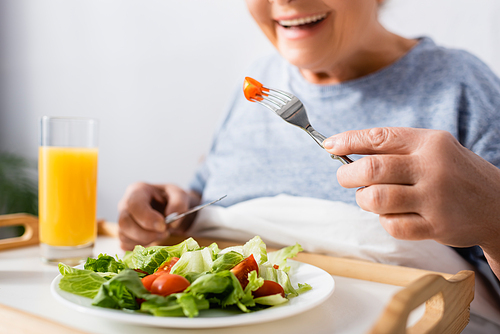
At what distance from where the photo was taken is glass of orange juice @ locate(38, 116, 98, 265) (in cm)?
91

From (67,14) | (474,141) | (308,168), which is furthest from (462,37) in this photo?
(67,14)

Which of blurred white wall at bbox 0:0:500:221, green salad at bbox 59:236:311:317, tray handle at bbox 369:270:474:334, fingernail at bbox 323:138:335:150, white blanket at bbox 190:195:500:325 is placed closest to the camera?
tray handle at bbox 369:270:474:334

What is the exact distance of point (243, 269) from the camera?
0.61 metres

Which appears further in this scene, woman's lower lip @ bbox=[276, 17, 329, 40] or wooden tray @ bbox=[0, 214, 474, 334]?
woman's lower lip @ bbox=[276, 17, 329, 40]

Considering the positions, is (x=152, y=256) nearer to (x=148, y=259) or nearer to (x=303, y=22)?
(x=148, y=259)

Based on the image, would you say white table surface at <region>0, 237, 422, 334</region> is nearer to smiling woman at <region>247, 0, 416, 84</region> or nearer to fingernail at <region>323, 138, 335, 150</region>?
fingernail at <region>323, 138, 335, 150</region>

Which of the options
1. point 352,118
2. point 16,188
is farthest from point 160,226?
point 16,188

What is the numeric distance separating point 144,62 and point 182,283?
1.81m

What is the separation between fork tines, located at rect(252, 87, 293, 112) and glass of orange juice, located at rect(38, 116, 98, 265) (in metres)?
0.41

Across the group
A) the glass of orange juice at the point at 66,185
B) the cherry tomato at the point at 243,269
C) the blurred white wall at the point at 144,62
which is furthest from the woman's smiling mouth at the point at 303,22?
the cherry tomato at the point at 243,269

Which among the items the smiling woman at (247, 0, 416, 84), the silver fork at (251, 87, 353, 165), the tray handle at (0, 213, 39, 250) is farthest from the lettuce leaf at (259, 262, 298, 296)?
the tray handle at (0, 213, 39, 250)

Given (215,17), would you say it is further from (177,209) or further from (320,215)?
(320,215)

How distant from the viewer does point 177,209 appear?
3.64 feet

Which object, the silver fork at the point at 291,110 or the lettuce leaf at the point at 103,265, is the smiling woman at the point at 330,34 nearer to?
the silver fork at the point at 291,110
